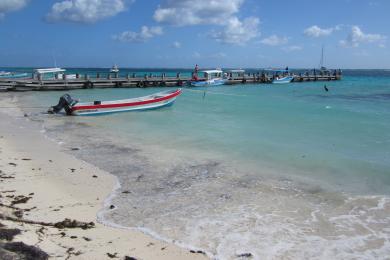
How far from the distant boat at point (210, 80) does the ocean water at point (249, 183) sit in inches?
1039

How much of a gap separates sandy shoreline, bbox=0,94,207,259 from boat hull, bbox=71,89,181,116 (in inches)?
351

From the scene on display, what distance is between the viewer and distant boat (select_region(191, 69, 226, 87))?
4538cm

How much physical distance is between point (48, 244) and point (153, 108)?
19.1 metres

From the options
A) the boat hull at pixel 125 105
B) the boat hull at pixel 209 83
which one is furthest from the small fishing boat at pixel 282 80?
the boat hull at pixel 125 105

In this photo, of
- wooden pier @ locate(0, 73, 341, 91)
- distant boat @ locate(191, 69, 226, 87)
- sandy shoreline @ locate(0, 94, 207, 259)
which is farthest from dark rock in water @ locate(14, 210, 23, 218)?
distant boat @ locate(191, 69, 226, 87)

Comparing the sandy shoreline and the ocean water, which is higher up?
the sandy shoreline

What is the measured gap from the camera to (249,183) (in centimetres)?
930

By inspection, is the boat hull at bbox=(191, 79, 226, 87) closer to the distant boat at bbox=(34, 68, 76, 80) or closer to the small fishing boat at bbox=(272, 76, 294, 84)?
the small fishing boat at bbox=(272, 76, 294, 84)

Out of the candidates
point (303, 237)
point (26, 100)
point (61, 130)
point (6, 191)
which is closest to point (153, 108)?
point (61, 130)

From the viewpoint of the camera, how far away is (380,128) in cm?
1841

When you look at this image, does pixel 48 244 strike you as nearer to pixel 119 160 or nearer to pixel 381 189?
pixel 119 160

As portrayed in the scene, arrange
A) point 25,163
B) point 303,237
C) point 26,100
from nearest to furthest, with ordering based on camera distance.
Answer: point 303,237
point 25,163
point 26,100

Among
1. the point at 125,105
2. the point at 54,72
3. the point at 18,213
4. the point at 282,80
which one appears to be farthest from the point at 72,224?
the point at 282,80

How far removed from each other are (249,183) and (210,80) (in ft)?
127
